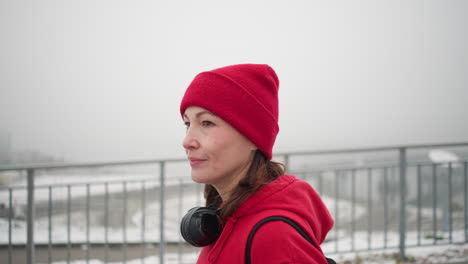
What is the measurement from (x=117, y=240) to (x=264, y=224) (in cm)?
383

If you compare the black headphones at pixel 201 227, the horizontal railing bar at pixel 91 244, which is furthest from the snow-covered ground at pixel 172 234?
the black headphones at pixel 201 227

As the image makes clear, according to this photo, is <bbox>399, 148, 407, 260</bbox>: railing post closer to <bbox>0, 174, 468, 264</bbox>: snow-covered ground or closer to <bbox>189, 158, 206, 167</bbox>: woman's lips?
<bbox>0, 174, 468, 264</bbox>: snow-covered ground

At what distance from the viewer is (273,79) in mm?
1181

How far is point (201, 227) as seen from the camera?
1083mm

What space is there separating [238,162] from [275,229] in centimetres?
24

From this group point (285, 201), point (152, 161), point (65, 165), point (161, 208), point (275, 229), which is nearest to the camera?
point (275, 229)

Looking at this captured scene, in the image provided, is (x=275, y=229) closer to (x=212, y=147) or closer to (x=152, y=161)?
(x=212, y=147)

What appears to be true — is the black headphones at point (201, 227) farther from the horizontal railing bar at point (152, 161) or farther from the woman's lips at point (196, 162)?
the horizontal railing bar at point (152, 161)

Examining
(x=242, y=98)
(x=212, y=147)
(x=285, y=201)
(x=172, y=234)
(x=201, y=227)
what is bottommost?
(x=172, y=234)

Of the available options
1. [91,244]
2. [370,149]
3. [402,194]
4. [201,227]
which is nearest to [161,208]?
[91,244]

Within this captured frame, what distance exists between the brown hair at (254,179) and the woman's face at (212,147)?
4 cm

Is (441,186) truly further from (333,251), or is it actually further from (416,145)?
(333,251)

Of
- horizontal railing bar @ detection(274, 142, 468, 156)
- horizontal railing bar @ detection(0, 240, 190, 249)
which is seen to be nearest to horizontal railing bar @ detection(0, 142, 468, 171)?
horizontal railing bar @ detection(274, 142, 468, 156)

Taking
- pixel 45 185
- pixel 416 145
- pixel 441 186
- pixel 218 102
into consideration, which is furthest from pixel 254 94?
pixel 441 186
